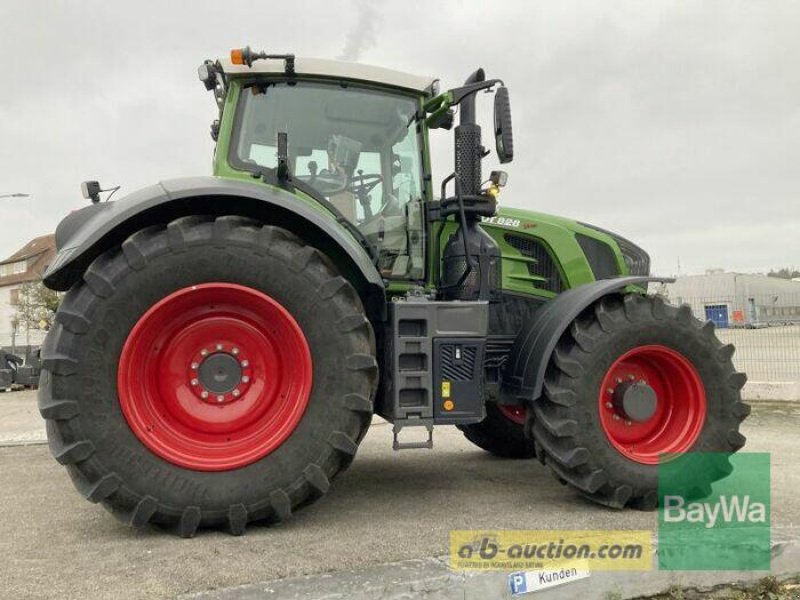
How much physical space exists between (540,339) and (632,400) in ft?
2.24

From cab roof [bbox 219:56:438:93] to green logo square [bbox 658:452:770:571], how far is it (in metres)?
2.90

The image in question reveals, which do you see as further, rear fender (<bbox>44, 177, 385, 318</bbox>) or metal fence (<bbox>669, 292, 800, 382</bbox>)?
metal fence (<bbox>669, 292, 800, 382</bbox>)

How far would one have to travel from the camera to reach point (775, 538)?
10.8 ft

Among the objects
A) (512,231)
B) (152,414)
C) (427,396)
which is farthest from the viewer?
(512,231)

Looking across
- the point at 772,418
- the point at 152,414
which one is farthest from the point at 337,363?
the point at 772,418

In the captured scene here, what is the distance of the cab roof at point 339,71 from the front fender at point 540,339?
67.2 inches

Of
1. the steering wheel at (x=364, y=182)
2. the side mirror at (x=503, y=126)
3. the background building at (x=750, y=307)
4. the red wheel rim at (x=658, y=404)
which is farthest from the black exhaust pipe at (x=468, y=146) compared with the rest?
the background building at (x=750, y=307)

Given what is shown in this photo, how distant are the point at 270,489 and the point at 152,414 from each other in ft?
2.38

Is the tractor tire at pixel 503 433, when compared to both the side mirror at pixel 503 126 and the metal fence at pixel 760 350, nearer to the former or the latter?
the side mirror at pixel 503 126

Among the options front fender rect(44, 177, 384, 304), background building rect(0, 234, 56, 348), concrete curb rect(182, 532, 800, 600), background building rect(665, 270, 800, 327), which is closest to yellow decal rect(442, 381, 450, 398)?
front fender rect(44, 177, 384, 304)

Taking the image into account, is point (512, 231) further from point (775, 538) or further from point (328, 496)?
point (775, 538)

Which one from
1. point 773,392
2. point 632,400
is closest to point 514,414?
point 632,400

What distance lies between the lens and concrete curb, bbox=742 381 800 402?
435 inches

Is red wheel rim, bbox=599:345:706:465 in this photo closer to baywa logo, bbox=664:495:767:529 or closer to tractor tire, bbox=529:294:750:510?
tractor tire, bbox=529:294:750:510
